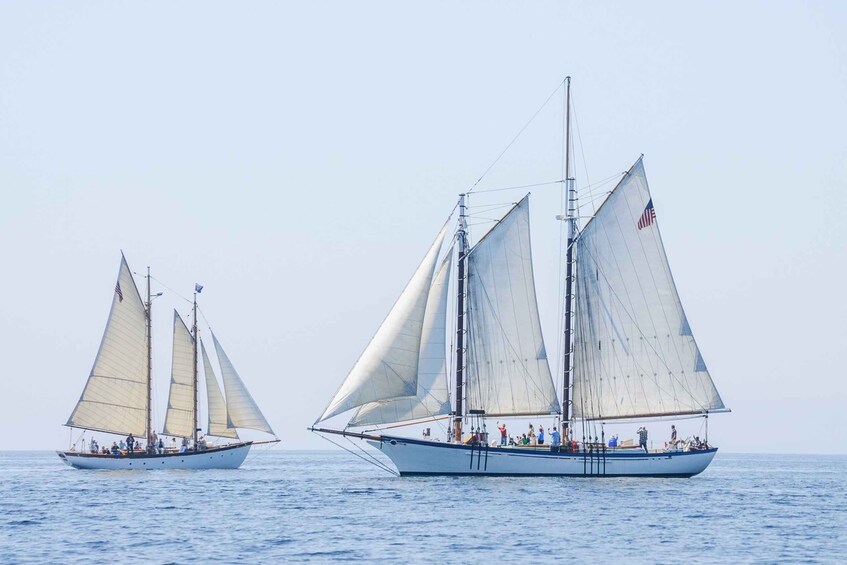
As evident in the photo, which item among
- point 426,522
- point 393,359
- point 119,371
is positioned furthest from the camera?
point 119,371

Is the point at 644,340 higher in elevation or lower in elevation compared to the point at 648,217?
lower

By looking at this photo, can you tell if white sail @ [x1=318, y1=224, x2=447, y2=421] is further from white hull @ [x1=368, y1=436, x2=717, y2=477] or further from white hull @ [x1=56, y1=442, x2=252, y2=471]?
white hull @ [x1=56, y1=442, x2=252, y2=471]

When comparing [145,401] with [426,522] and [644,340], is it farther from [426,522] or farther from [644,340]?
[426,522]

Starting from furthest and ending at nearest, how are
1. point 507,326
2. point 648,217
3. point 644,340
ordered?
point 648,217, point 644,340, point 507,326

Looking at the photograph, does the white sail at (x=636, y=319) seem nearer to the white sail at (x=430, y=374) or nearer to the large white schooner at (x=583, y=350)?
the large white schooner at (x=583, y=350)

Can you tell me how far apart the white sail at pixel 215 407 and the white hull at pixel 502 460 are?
28385mm

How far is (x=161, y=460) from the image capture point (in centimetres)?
10919

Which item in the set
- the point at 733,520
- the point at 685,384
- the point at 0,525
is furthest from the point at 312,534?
the point at 685,384

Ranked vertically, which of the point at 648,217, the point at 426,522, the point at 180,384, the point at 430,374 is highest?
the point at 648,217

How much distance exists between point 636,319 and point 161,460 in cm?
4252

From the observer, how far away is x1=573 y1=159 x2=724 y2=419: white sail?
8400 cm

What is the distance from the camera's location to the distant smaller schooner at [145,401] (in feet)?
339

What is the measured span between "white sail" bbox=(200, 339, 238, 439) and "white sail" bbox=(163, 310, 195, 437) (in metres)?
1.22

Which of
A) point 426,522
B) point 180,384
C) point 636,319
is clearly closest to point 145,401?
point 180,384
